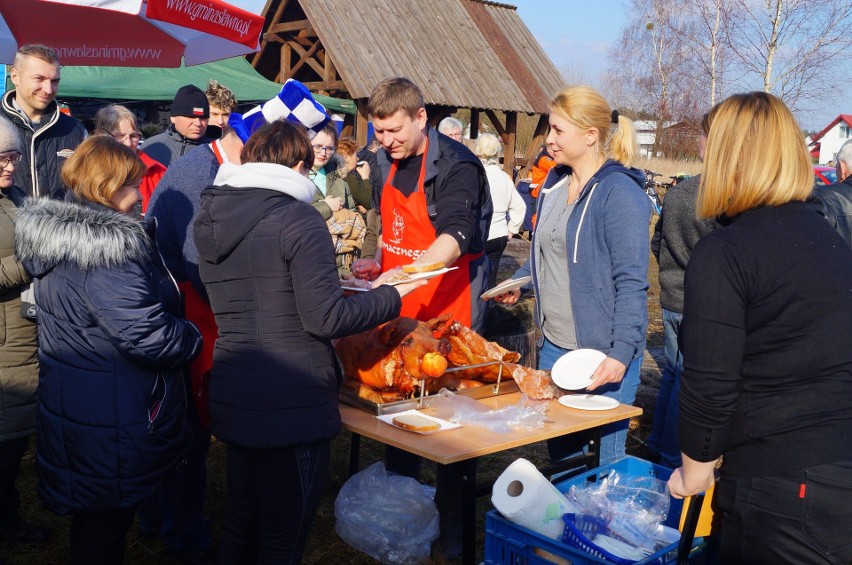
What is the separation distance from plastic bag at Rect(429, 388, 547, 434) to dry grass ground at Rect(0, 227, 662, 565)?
87cm

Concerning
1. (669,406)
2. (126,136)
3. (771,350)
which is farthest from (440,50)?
(771,350)

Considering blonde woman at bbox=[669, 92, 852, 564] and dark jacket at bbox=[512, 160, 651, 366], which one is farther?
dark jacket at bbox=[512, 160, 651, 366]

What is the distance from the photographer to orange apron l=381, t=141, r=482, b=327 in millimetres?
3476

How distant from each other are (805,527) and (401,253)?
222cm

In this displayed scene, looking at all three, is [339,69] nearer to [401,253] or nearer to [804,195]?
[401,253]

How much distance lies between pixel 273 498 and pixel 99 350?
0.79 meters

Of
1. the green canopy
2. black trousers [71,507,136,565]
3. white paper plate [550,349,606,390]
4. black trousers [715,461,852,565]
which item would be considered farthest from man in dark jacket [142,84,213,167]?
the green canopy

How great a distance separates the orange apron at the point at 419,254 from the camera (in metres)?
3.48

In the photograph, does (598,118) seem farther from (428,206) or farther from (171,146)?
(171,146)

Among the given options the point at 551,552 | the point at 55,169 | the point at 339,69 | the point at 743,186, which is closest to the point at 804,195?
the point at 743,186

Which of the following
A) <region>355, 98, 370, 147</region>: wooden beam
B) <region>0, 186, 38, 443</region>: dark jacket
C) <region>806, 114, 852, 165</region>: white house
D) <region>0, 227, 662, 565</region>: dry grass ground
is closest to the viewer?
<region>0, 186, 38, 443</region>: dark jacket

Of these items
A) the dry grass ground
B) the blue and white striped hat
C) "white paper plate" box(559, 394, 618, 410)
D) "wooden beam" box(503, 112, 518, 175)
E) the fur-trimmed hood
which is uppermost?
"wooden beam" box(503, 112, 518, 175)

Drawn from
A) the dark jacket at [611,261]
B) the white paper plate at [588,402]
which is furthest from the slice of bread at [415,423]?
the dark jacket at [611,261]

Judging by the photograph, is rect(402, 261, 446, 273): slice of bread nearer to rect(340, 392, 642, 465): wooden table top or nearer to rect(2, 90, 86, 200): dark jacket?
rect(340, 392, 642, 465): wooden table top
